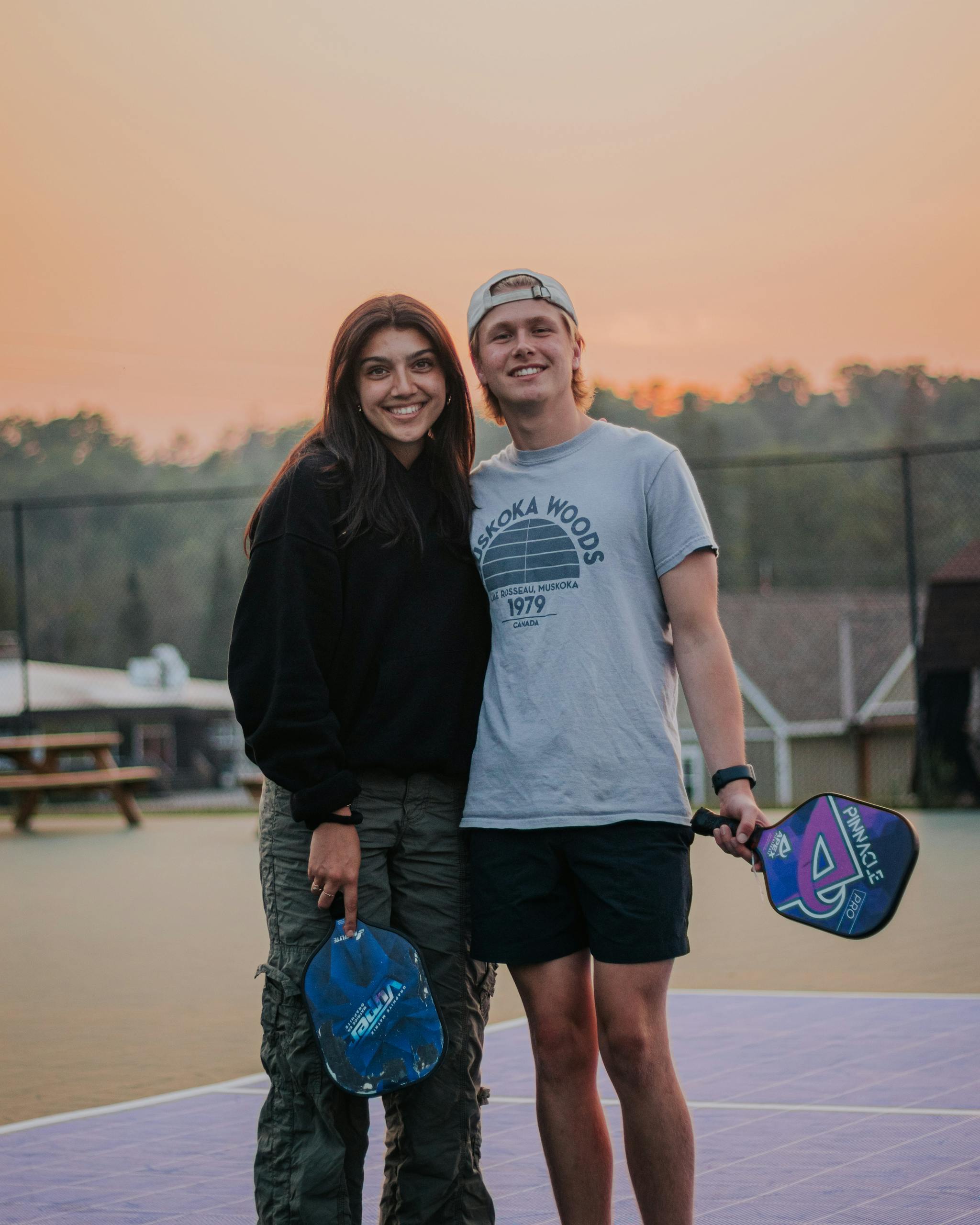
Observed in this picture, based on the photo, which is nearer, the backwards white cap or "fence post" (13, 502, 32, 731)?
the backwards white cap

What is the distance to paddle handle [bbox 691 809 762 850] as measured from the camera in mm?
2975

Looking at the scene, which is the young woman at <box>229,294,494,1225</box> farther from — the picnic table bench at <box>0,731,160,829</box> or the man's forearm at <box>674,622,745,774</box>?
the picnic table bench at <box>0,731,160,829</box>

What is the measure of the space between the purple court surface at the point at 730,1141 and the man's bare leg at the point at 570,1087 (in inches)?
20.5

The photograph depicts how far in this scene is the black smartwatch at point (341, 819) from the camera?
114 inches

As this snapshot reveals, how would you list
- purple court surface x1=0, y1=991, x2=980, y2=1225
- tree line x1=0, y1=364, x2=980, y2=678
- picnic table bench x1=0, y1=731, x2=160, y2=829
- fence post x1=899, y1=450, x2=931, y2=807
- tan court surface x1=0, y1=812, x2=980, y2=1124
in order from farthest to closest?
tree line x1=0, y1=364, x2=980, y2=678, picnic table bench x1=0, y1=731, x2=160, y2=829, fence post x1=899, y1=450, x2=931, y2=807, tan court surface x1=0, y1=812, x2=980, y2=1124, purple court surface x1=0, y1=991, x2=980, y2=1225

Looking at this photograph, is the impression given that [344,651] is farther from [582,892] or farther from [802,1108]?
[802,1108]

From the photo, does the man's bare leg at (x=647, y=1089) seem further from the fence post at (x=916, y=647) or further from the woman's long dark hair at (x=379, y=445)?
the fence post at (x=916, y=647)

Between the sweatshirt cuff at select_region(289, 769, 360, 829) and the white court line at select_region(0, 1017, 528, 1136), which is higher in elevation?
the sweatshirt cuff at select_region(289, 769, 360, 829)

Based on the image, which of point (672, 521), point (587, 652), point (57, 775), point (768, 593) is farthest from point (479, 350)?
point (768, 593)

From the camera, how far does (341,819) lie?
2.89 m

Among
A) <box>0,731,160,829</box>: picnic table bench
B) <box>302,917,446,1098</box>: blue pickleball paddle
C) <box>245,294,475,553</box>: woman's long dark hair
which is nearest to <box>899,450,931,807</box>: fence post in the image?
<box>0,731,160,829</box>: picnic table bench

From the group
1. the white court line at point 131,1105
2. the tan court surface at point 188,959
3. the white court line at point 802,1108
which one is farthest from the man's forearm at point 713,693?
the tan court surface at point 188,959

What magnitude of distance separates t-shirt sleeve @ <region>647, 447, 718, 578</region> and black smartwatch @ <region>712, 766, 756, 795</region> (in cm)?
38

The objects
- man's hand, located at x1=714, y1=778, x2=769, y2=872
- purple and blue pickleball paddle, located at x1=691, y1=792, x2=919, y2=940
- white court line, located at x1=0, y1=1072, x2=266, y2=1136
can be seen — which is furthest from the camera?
white court line, located at x1=0, y1=1072, x2=266, y2=1136
